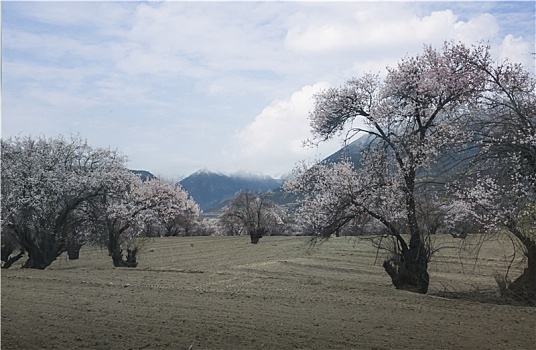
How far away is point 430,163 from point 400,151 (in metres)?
0.98

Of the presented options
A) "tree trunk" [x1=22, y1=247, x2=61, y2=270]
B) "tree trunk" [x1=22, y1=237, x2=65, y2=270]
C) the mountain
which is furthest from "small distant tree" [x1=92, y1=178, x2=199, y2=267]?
the mountain

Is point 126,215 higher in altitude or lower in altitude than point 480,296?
higher

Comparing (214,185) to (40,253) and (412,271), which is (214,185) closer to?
(40,253)

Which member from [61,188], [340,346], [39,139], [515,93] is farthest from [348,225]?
[39,139]

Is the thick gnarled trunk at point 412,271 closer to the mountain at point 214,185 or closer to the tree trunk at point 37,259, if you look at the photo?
the tree trunk at point 37,259

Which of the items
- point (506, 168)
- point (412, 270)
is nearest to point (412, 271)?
point (412, 270)

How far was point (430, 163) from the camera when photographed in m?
12.4

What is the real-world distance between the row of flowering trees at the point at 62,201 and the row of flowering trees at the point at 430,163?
10.2 meters

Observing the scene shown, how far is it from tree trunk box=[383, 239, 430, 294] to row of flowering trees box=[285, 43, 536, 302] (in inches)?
1.0

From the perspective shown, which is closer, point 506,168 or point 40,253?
point 506,168

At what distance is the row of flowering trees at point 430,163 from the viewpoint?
10539mm

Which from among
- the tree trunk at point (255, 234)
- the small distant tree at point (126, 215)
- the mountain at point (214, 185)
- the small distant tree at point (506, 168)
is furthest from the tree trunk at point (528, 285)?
the mountain at point (214, 185)

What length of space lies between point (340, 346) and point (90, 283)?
8303mm

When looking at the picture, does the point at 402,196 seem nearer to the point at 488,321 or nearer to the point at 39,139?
the point at 488,321
